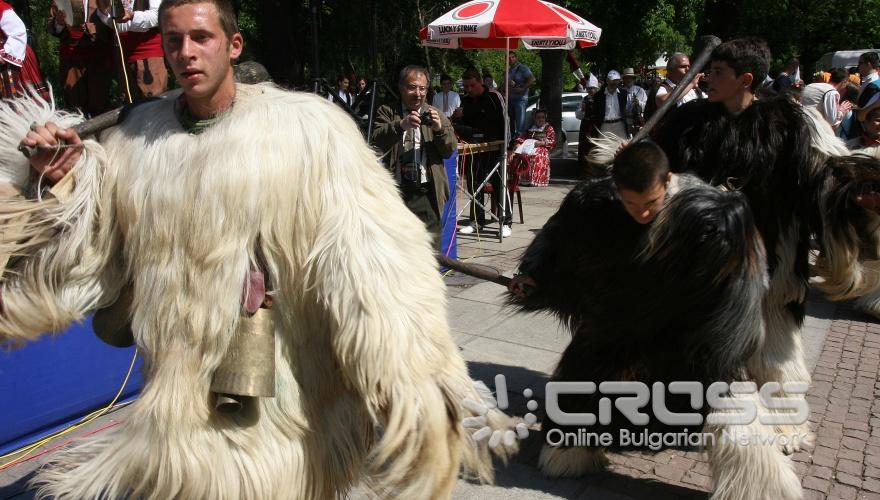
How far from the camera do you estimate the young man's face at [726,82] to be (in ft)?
12.1

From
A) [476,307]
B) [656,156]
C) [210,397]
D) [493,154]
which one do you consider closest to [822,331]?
[476,307]

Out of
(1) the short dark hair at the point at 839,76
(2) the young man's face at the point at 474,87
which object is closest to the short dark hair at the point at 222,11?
(2) the young man's face at the point at 474,87

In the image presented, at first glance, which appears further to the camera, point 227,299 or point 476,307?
point 476,307

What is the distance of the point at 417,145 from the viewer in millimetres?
5645

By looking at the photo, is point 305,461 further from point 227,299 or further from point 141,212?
point 141,212

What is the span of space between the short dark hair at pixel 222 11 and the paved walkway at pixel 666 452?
237 centimetres

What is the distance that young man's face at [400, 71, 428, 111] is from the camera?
5488 mm

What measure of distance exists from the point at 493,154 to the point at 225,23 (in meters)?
7.57

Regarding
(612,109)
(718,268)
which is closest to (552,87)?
(612,109)

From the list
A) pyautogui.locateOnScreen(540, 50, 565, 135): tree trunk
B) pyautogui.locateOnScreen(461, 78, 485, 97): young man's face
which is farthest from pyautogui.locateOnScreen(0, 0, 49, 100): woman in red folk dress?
pyautogui.locateOnScreen(540, 50, 565, 135): tree trunk

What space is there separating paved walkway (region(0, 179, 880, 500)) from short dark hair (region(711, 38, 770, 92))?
163cm

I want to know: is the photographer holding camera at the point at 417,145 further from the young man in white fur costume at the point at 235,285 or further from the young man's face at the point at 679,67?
the young man's face at the point at 679,67

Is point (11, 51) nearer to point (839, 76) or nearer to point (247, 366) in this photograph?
point (247, 366)

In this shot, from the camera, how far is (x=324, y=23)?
1984 centimetres
